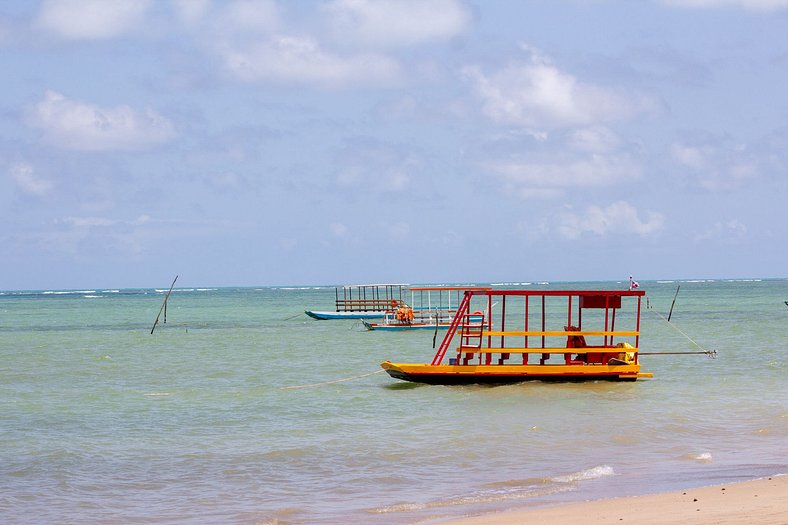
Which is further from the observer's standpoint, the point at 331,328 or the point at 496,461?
the point at 331,328

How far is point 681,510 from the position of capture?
1035 centimetres

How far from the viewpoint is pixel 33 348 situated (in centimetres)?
4588

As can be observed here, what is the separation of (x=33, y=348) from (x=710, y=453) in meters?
37.7

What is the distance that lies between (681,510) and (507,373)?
44.0ft

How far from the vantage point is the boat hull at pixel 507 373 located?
2378 cm

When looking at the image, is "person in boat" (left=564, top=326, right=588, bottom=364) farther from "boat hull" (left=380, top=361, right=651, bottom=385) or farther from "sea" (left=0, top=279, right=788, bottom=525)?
"sea" (left=0, top=279, right=788, bottom=525)

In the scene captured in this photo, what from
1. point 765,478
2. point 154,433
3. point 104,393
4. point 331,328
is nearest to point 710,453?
point 765,478

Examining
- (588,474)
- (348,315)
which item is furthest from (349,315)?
(588,474)

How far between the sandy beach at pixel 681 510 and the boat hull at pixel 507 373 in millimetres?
11867

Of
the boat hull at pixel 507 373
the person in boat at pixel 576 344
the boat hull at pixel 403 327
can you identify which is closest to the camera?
Answer: the boat hull at pixel 507 373

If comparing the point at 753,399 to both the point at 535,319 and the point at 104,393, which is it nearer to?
the point at 104,393

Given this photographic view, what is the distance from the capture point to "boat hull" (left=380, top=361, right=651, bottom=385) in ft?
78.0

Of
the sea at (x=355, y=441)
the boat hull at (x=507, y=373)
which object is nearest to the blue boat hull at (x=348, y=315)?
the sea at (x=355, y=441)

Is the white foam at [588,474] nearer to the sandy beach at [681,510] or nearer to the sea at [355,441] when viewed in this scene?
the sea at [355,441]
